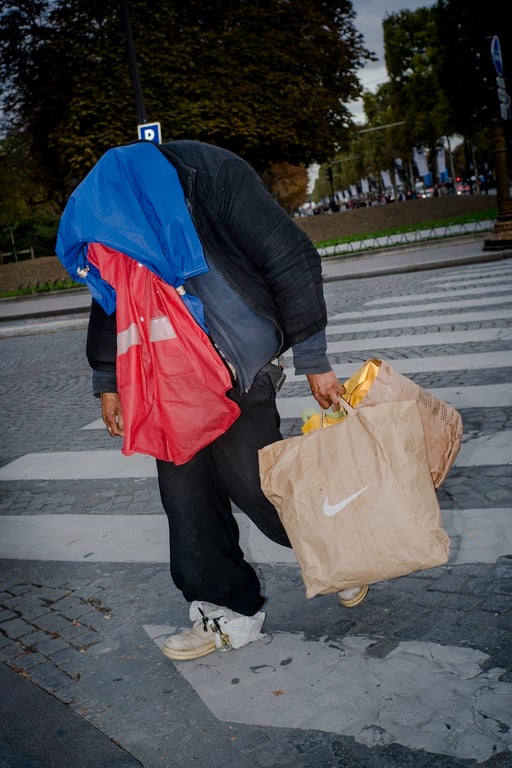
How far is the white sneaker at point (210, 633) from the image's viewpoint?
2.91 m

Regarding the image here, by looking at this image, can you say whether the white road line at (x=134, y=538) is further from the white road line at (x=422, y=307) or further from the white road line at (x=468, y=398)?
the white road line at (x=422, y=307)

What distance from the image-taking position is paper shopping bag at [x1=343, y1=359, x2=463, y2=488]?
2713 millimetres

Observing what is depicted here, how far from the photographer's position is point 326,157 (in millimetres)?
34969

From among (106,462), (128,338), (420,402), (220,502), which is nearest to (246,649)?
(220,502)

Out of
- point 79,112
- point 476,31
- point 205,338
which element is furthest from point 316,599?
point 476,31

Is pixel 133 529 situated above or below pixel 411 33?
below

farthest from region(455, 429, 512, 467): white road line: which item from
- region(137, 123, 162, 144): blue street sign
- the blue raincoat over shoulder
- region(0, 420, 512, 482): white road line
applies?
region(137, 123, 162, 144): blue street sign

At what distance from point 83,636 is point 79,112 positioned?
29152 mm

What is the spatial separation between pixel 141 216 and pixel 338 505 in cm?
103

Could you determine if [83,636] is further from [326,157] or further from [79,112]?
[326,157]

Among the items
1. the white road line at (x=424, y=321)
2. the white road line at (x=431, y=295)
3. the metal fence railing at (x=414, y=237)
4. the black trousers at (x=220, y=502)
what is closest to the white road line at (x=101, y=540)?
the black trousers at (x=220, y=502)

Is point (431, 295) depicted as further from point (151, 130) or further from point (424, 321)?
point (151, 130)

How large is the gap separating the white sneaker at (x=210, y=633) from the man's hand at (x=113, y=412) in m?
0.65

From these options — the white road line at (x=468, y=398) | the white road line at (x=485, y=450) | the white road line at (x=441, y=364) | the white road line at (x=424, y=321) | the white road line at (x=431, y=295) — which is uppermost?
the white road line at (x=431, y=295)
